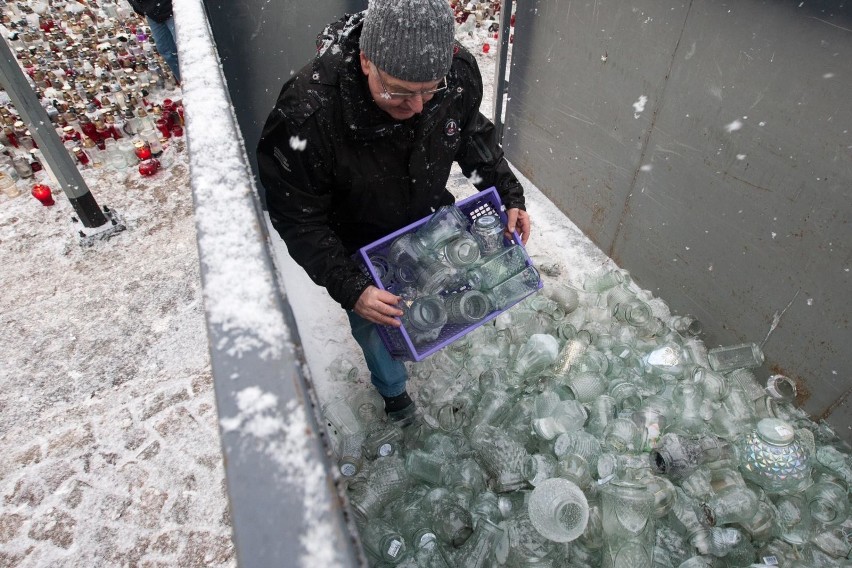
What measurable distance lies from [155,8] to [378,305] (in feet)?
16.0

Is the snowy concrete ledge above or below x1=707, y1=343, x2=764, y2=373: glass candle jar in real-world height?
above

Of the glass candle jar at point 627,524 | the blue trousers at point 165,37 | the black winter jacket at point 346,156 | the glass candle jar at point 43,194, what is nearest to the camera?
the black winter jacket at point 346,156

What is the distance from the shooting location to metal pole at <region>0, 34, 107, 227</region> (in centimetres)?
331

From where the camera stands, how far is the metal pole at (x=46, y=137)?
3.31m

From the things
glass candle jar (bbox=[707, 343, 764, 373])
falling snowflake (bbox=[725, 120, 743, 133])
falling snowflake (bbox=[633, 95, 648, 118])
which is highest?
falling snowflake (bbox=[725, 120, 743, 133])

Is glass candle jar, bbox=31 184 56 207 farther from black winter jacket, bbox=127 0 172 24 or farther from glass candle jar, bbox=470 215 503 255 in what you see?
glass candle jar, bbox=470 215 503 255

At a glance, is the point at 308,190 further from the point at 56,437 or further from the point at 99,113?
the point at 99,113

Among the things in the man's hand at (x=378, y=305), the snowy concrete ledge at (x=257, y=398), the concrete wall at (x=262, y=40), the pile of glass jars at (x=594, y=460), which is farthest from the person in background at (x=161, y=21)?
the snowy concrete ledge at (x=257, y=398)

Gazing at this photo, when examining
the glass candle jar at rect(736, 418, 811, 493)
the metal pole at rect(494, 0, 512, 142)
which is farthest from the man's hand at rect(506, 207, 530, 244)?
the metal pole at rect(494, 0, 512, 142)

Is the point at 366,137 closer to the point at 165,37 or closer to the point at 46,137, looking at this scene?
the point at 46,137

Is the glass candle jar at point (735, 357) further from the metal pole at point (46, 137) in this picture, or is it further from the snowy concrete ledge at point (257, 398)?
the metal pole at point (46, 137)

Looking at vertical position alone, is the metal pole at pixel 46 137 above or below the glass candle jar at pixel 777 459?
above

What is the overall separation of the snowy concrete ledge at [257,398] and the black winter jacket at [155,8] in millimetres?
5052

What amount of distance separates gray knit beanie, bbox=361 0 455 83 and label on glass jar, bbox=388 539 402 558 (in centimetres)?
188
